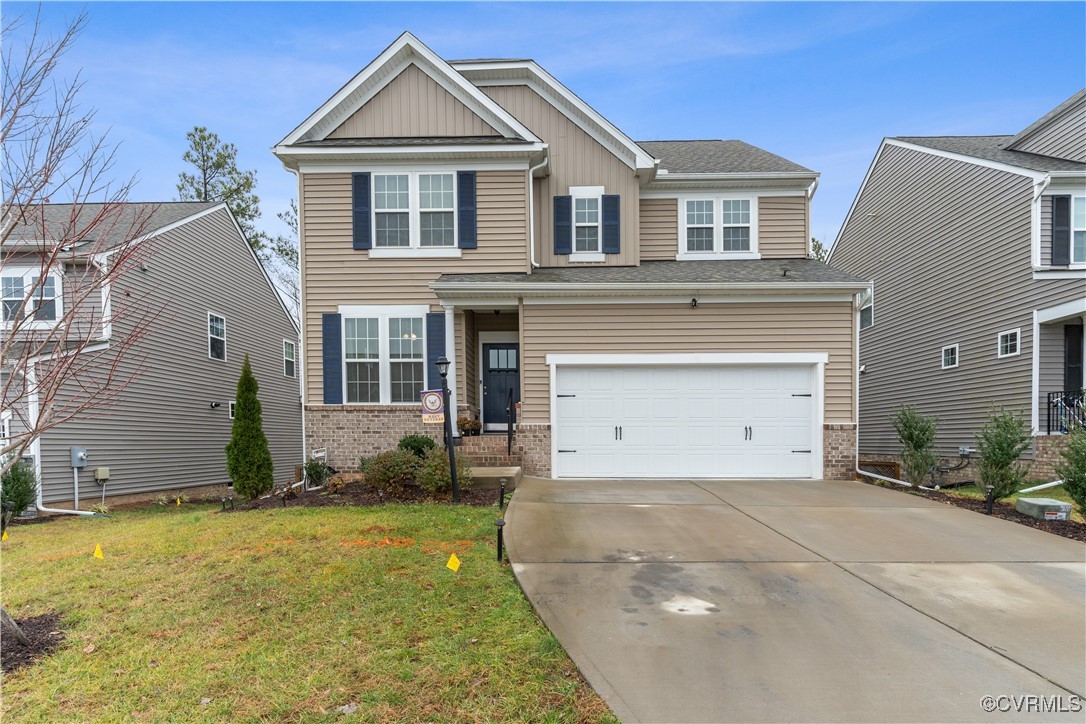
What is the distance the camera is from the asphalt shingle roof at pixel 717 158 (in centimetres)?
1359

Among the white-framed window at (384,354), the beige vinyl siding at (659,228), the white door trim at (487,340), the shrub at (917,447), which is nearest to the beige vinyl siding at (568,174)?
the beige vinyl siding at (659,228)

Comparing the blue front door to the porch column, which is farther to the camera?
the blue front door

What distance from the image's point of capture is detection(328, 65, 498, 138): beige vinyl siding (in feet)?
39.5

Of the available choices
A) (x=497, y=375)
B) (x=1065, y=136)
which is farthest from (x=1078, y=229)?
(x=497, y=375)

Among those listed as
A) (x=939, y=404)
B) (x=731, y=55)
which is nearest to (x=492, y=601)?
(x=731, y=55)

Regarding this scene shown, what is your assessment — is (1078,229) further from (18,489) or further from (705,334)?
(18,489)

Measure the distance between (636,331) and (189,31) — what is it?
8340 millimetres

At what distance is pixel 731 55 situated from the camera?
14.3 metres

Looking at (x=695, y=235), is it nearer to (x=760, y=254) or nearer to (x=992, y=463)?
(x=760, y=254)

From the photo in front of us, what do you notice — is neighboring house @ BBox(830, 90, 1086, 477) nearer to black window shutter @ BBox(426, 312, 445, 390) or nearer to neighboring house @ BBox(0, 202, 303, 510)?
black window shutter @ BBox(426, 312, 445, 390)

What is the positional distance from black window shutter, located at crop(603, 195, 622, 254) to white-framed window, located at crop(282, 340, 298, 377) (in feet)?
41.8

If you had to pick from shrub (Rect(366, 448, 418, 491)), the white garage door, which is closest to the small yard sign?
shrub (Rect(366, 448, 418, 491))

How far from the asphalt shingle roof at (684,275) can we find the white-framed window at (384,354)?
1225 mm

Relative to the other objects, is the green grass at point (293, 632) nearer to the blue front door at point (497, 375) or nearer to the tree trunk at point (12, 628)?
the tree trunk at point (12, 628)
